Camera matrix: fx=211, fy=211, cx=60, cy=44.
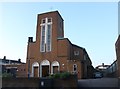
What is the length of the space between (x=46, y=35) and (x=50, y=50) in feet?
10.1

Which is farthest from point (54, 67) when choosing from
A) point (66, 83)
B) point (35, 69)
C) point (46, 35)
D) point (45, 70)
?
point (66, 83)

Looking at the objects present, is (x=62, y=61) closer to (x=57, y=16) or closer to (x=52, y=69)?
(x=52, y=69)

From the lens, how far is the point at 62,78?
2588 centimetres

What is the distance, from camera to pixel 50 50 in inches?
1533

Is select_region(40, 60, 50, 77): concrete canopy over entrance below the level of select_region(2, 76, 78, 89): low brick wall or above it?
above

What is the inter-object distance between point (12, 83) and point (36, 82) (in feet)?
10.8

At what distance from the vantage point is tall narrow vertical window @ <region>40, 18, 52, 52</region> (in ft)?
129

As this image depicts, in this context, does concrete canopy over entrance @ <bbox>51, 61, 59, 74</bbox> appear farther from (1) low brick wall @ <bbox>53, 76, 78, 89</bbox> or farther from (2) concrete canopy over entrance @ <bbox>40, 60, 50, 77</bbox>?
(1) low brick wall @ <bbox>53, 76, 78, 89</bbox>

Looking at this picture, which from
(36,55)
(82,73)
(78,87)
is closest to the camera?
(78,87)

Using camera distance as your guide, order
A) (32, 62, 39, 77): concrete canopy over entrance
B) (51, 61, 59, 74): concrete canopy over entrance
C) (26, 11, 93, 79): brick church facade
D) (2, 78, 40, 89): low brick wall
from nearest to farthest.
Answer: (2, 78, 40, 89): low brick wall → (26, 11, 93, 79): brick church facade → (51, 61, 59, 74): concrete canopy over entrance → (32, 62, 39, 77): concrete canopy over entrance

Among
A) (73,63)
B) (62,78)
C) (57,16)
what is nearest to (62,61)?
(73,63)

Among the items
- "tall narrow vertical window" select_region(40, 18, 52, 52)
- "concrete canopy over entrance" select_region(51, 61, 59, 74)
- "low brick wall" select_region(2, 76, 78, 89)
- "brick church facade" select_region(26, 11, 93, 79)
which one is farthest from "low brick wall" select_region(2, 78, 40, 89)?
"tall narrow vertical window" select_region(40, 18, 52, 52)

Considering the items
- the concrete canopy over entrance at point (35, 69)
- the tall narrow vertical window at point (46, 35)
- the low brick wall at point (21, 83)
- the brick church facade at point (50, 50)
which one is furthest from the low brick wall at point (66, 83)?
the tall narrow vertical window at point (46, 35)

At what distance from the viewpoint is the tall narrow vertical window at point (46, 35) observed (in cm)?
3944
